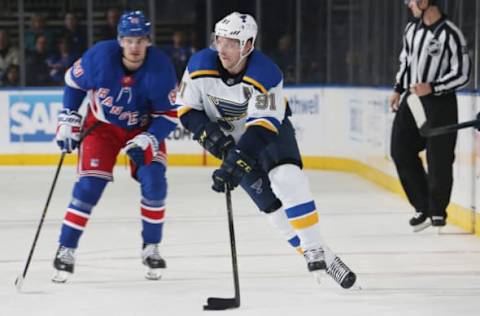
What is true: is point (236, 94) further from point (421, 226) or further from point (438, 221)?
point (421, 226)

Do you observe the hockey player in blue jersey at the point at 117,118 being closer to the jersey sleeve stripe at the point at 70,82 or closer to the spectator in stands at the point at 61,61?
the jersey sleeve stripe at the point at 70,82

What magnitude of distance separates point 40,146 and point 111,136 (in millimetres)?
7022

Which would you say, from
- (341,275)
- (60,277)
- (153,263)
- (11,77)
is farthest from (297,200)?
(11,77)

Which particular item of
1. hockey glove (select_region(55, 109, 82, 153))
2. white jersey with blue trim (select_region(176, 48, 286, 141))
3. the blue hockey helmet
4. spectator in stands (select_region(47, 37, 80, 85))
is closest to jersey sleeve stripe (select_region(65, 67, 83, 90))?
hockey glove (select_region(55, 109, 82, 153))

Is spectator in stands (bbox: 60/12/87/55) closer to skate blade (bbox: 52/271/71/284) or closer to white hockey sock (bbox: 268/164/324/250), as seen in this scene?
skate blade (bbox: 52/271/71/284)

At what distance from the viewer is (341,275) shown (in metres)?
4.55

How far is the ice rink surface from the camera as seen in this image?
442 centimetres

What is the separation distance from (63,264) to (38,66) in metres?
8.00

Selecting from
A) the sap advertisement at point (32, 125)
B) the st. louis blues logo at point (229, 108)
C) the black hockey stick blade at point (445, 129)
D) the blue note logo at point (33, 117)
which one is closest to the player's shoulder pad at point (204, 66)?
the st. louis blues logo at point (229, 108)

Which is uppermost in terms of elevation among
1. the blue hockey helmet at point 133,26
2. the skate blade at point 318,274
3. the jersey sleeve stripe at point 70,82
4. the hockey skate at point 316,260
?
the blue hockey helmet at point 133,26

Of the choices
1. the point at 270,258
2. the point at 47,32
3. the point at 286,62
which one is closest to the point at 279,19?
the point at 286,62

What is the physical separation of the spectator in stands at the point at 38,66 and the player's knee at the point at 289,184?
8.37m

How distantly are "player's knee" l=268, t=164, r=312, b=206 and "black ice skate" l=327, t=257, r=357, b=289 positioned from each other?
0.31 metres

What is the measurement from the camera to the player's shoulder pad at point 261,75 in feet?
14.4
